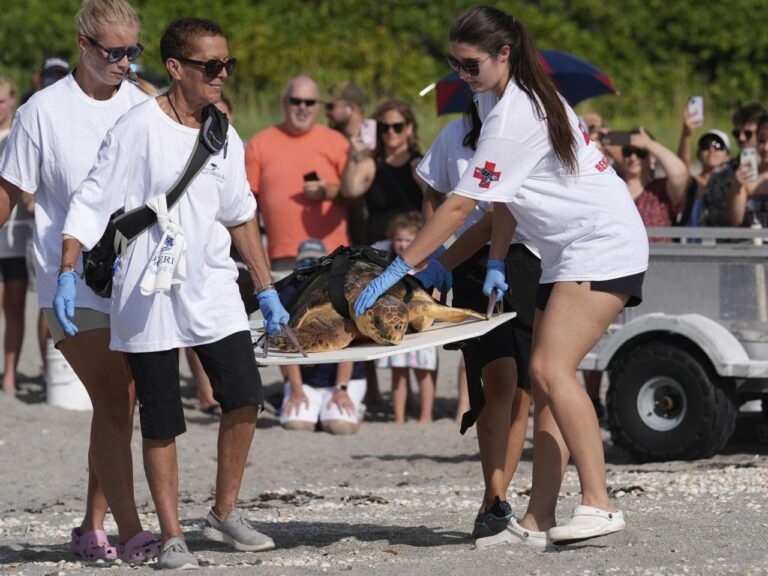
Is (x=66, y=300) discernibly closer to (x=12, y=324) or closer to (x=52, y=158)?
(x=52, y=158)

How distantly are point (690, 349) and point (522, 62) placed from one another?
128 inches

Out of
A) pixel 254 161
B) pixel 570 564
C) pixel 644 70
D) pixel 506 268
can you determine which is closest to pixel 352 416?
pixel 254 161

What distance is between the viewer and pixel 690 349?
7648 millimetres

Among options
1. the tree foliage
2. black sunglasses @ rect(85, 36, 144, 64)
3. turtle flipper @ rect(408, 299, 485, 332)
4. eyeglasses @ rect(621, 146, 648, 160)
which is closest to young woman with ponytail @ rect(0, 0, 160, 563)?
black sunglasses @ rect(85, 36, 144, 64)

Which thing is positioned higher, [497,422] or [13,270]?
[13,270]

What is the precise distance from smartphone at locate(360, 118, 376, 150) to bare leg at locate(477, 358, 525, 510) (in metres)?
4.10

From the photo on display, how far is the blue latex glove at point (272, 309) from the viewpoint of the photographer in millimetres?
5152

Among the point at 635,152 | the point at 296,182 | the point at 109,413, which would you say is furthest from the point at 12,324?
the point at 109,413

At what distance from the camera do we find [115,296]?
4852 mm

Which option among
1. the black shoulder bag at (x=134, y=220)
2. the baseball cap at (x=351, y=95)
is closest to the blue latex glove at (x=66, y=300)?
the black shoulder bag at (x=134, y=220)

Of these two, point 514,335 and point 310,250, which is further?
point 310,250

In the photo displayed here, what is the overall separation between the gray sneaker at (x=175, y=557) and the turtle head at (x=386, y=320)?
1043mm

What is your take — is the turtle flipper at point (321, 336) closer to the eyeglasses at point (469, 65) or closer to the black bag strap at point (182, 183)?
the black bag strap at point (182, 183)

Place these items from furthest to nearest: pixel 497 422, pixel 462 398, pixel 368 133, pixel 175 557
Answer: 1. pixel 462 398
2. pixel 368 133
3. pixel 497 422
4. pixel 175 557
